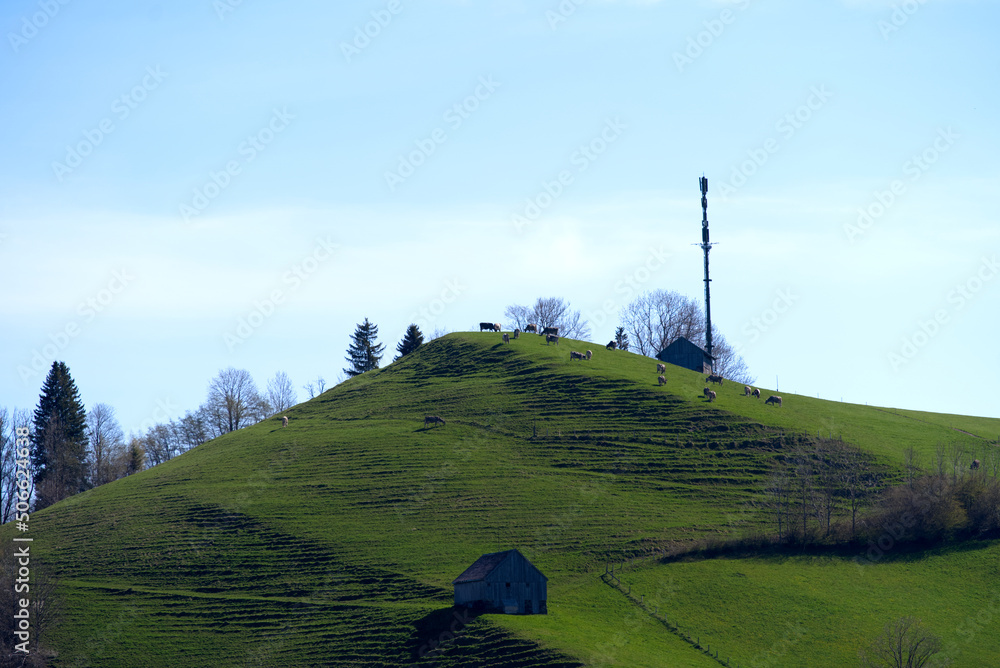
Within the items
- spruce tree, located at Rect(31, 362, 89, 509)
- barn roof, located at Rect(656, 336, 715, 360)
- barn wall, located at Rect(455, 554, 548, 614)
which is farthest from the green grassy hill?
spruce tree, located at Rect(31, 362, 89, 509)

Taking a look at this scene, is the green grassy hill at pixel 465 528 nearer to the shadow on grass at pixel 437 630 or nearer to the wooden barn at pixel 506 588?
the shadow on grass at pixel 437 630

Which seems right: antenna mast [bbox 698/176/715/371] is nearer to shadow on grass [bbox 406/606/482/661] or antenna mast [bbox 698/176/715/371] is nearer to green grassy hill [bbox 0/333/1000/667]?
green grassy hill [bbox 0/333/1000/667]

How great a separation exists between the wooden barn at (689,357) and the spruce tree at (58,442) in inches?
2654

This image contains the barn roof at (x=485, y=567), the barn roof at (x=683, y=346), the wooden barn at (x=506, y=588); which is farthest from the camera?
the barn roof at (x=683, y=346)

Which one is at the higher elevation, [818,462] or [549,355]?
[549,355]

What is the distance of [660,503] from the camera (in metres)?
74.9

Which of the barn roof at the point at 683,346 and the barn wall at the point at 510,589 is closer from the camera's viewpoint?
the barn wall at the point at 510,589

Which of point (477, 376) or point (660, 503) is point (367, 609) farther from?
point (477, 376)

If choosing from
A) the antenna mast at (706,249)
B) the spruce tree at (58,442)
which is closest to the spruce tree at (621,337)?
the antenna mast at (706,249)

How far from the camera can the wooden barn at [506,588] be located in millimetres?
58812

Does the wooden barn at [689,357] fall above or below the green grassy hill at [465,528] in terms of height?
above

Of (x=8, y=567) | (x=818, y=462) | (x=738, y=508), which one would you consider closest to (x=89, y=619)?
(x=8, y=567)

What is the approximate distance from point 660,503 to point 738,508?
5.70m

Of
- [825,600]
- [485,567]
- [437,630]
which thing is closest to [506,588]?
[485,567]
